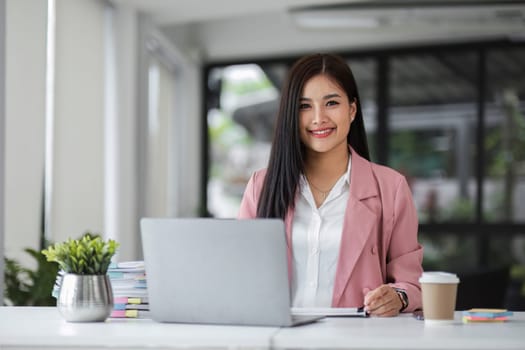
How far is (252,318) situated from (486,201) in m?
6.56

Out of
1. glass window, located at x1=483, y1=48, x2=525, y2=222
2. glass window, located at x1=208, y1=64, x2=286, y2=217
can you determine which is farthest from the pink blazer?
glass window, located at x1=208, y1=64, x2=286, y2=217

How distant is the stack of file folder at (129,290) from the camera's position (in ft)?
7.73

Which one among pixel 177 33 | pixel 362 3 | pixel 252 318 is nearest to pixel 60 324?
pixel 252 318

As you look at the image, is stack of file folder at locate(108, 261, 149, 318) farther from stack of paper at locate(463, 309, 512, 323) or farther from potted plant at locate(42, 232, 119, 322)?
stack of paper at locate(463, 309, 512, 323)

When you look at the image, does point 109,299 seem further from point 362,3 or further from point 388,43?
point 388,43

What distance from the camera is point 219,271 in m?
2.04

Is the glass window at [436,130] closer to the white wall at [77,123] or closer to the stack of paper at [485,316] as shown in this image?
the white wall at [77,123]

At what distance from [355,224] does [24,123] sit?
264cm

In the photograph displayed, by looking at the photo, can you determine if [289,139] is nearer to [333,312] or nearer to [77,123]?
[333,312]

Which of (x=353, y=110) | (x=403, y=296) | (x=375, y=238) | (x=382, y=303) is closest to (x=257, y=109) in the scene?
(x=353, y=110)

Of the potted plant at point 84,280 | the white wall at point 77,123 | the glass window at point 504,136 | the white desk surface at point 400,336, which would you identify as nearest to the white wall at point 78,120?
the white wall at point 77,123

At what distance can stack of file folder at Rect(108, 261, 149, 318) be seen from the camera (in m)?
2.36

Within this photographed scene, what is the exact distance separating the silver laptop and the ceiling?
457 cm

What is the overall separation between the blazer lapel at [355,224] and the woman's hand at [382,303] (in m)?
0.21
